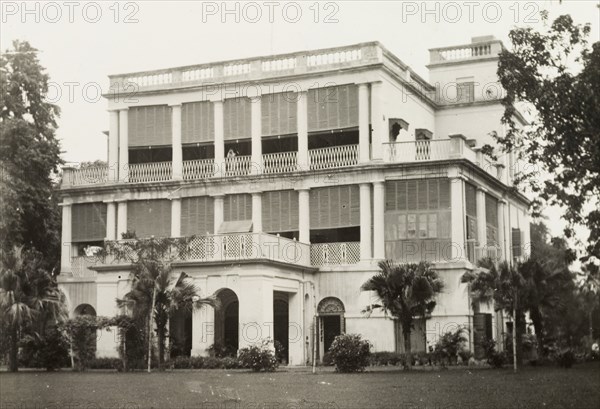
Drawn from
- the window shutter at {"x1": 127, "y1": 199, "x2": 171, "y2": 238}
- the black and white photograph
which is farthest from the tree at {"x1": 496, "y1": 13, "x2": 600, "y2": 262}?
the window shutter at {"x1": 127, "y1": 199, "x2": 171, "y2": 238}

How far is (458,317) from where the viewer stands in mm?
31453

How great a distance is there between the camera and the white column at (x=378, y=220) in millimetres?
32625

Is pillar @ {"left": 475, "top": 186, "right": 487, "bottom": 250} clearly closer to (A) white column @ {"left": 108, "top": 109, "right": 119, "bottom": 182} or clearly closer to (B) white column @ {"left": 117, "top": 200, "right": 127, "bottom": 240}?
(B) white column @ {"left": 117, "top": 200, "right": 127, "bottom": 240}

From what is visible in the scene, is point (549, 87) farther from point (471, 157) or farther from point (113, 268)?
point (113, 268)

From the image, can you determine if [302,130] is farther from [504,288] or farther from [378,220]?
[504,288]

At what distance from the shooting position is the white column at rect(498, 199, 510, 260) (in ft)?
123

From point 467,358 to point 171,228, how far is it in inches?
506

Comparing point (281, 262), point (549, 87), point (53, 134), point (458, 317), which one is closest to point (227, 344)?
point (281, 262)

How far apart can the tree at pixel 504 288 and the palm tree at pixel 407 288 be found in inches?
112

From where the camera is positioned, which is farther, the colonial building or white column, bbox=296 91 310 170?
white column, bbox=296 91 310 170

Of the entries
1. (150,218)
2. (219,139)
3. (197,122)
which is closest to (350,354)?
(219,139)

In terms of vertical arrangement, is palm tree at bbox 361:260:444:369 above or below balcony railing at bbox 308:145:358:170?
below

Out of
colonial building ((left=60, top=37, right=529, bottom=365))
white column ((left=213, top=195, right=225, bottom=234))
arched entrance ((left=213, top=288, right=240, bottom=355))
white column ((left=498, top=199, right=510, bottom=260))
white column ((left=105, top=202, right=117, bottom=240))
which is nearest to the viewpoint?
colonial building ((left=60, top=37, right=529, bottom=365))

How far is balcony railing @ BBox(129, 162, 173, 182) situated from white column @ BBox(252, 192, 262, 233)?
4017mm
